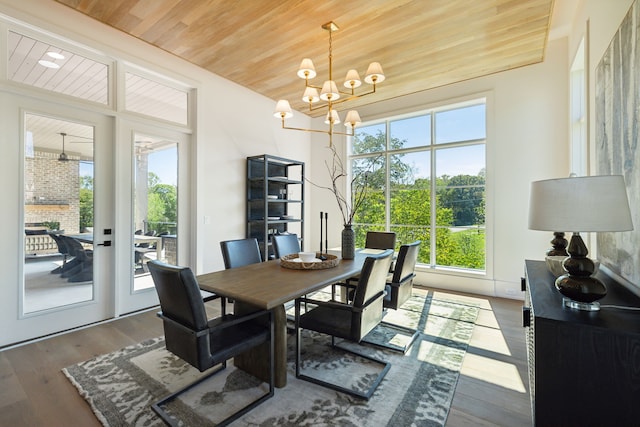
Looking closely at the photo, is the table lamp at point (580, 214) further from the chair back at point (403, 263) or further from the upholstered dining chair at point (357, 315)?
the chair back at point (403, 263)

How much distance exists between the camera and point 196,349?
160cm

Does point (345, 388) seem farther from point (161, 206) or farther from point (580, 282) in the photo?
point (161, 206)

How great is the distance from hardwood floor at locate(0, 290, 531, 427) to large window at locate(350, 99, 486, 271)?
1550mm

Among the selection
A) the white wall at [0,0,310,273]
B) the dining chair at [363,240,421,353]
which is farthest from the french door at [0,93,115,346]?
the dining chair at [363,240,421,353]

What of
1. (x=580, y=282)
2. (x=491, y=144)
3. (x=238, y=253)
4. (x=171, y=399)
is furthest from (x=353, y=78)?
(x=171, y=399)

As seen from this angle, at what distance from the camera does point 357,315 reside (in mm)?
2008

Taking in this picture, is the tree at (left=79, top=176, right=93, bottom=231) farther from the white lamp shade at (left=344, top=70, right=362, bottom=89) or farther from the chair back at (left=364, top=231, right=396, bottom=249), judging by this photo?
the chair back at (left=364, top=231, right=396, bottom=249)

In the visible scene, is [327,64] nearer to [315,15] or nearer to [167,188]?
[315,15]

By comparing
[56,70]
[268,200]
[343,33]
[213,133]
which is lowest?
[268,200]

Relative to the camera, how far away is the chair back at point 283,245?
3377mm

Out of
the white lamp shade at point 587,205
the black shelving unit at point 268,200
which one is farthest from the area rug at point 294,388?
the black shelving unit at point 268,200

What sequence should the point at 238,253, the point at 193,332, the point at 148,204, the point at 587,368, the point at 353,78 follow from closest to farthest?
the point at 587,368 < the point at 193,332 < the point at 353,78 < the point at 238,253 < the point at 148,204

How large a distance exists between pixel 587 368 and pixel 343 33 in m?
3.35

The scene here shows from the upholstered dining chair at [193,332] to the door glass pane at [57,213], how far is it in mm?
1997
